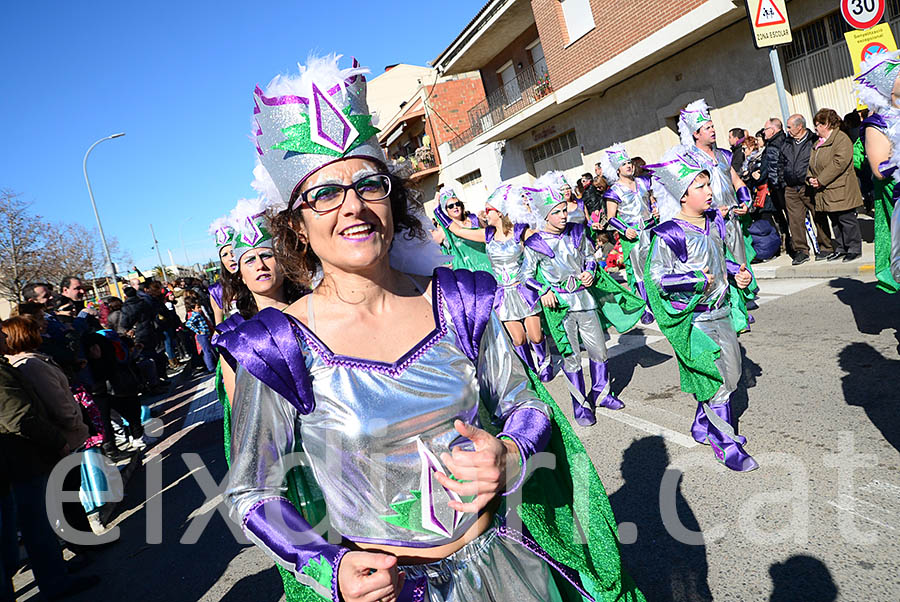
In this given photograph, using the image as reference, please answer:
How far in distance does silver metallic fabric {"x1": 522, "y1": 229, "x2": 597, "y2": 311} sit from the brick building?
8.08 m

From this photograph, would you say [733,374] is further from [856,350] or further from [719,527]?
[856,350]

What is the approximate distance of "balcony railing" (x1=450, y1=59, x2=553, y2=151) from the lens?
20.2 m

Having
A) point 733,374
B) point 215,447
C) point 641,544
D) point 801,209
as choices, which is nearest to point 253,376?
point 641,544

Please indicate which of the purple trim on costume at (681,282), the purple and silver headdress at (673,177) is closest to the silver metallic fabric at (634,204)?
the purple and silver headdress at (673,177)

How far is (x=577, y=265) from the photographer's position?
6152mm

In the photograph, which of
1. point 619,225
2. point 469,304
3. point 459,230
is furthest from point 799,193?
point 469,304

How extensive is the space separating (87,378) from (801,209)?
391 inches

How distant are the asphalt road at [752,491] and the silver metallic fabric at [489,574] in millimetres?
1712

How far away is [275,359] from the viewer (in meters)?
1.51

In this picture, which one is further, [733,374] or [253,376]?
[733,374]

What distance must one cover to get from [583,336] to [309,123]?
15.4 feet

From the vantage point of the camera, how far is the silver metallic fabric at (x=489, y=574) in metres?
1.58

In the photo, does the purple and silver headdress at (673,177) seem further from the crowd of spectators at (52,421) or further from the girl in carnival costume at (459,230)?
the crowd of spectators at (52,421)

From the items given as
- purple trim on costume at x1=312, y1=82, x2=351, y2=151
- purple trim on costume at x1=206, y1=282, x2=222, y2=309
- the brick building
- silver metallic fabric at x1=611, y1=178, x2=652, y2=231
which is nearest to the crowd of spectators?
purple trim on costume at x1=206, y1=282, x2=222, y2=309
